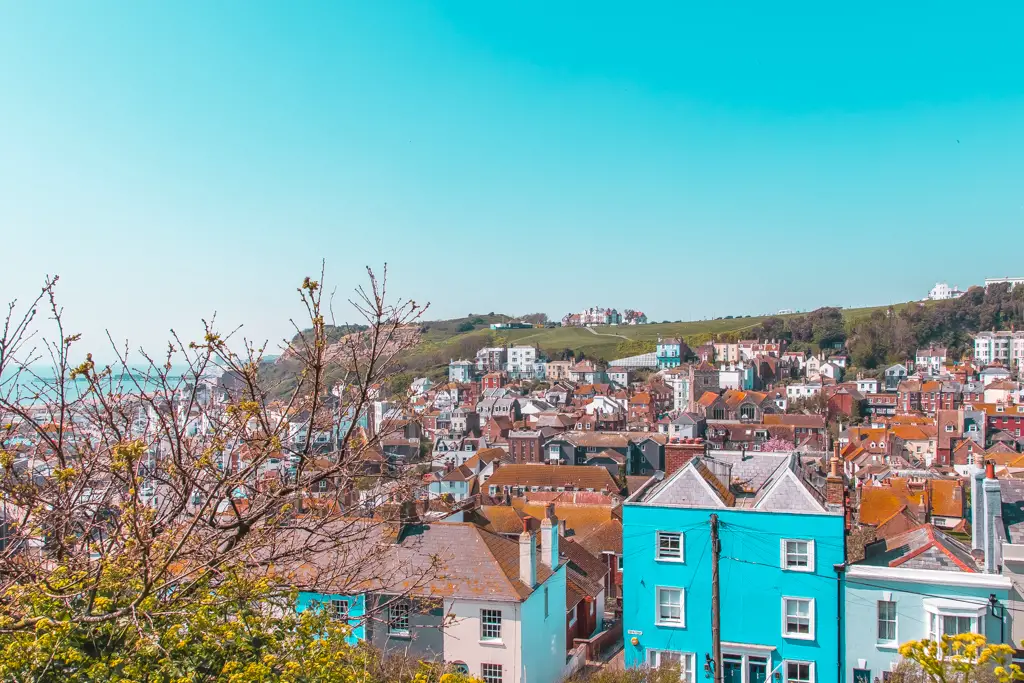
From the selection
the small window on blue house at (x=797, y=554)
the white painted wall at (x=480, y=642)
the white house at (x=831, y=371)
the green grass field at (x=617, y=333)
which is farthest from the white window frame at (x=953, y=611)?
the green grass field at (x=617, y=333)

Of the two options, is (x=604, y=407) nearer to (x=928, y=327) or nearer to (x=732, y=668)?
(x=928, y=327)

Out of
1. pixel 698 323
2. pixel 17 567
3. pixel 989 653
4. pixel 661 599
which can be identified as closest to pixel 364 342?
pixel 17 567

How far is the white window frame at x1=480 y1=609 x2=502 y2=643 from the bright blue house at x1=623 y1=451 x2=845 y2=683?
8.48ft

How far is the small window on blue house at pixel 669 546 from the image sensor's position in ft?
49.5

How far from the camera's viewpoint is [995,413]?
71.0 meters

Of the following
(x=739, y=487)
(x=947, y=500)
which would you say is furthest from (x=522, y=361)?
(x=739, y=487)

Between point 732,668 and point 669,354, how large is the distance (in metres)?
122

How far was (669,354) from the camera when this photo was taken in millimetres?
134500

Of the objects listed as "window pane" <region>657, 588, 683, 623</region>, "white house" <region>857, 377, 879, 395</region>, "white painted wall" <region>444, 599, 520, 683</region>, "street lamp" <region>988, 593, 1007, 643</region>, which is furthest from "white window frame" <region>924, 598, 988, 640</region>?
"white house" <region>857, 377, 879, 395</region>

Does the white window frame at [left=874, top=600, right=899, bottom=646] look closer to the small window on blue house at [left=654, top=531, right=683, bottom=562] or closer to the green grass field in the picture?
the small window on blue house at [left=654, top=531, right=683, bottom=562]

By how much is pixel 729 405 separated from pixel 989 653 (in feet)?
275

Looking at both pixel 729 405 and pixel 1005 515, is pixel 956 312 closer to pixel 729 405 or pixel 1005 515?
pixel 729 405

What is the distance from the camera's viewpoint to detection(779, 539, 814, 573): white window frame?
1427cm

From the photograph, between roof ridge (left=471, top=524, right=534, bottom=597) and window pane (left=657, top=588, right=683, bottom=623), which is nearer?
roof ridge (left=471, top=524, right=534, bottom=597)
